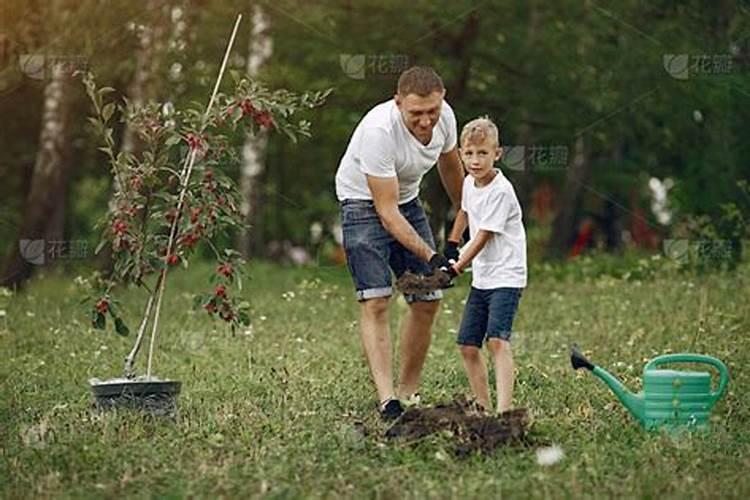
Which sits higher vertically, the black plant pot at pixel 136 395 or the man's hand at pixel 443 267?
the man's hand at pixel 443 267

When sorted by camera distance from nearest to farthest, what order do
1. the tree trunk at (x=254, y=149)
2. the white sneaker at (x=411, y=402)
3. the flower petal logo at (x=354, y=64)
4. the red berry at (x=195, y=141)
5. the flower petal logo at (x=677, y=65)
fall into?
the white sneaker at (x=411, y=402), the red berry at (x=195, y=141), the flower petal logo at (x=677, y=65), the flower petal logo at (x=354, y=64), the tree trunk at (x=254, y=149)

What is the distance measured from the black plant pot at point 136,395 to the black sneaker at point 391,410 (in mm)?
975

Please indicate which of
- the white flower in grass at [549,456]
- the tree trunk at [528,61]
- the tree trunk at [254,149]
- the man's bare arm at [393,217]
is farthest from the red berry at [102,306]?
the tree trunk at [528,61]

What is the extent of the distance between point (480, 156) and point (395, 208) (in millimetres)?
485

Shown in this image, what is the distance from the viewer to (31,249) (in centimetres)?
1586

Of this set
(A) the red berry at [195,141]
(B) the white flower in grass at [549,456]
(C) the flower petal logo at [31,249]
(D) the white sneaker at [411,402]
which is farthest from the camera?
(C) the flower petal logo at [31,249]

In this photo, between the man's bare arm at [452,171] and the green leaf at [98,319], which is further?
the man's bare arm at [452,171]

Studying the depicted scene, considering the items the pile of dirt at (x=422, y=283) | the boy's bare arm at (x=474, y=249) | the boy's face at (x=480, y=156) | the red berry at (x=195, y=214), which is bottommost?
the pile of dirt at (x=422, y=283)

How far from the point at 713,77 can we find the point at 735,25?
528 mm

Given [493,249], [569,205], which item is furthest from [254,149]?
[493,249]

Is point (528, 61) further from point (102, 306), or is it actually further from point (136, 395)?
point (136, 395)

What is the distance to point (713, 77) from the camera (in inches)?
591

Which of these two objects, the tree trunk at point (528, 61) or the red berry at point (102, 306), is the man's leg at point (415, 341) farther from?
the tree trunk at point (528, 61)

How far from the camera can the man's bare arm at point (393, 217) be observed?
723 cm
